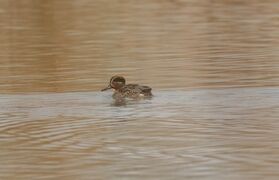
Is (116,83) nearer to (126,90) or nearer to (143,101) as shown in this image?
(126,90)

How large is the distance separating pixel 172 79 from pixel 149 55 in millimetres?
3510

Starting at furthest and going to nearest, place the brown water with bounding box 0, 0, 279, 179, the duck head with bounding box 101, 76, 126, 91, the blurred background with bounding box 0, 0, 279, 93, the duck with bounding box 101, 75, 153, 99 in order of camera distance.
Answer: the blurred background with bounding box 0, 0, 279, 93 < the duck head with bounding box 101, 76, 126, 91 < the duck with bounding box 101, 75, 153, 99 < the brown water with bounding box 0, 0, 279, 179

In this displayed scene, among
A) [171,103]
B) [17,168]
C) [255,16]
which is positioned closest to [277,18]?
[255,16]

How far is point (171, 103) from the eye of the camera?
14.6 m

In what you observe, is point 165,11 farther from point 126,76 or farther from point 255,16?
point 126,76

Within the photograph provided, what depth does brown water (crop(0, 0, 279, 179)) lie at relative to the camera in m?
11.0

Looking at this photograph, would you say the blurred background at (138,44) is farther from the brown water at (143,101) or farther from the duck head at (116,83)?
the duck head at (116,83)

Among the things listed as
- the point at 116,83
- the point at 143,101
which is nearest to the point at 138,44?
the point at 116,83

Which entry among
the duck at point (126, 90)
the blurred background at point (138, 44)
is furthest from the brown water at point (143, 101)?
the duck at point (126, 90)

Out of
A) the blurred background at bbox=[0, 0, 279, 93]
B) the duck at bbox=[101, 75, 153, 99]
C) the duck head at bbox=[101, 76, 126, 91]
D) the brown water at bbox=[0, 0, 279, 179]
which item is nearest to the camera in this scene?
the brown water at bbox=[0, 0, 279, 179]

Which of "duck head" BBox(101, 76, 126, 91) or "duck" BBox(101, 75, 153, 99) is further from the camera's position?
"duck head" BBox(101, 76, 126, 91)

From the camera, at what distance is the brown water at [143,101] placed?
36.2 ft

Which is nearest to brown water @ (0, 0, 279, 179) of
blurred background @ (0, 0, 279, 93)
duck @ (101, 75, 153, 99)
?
blurred background @ (0, 0, 279, 93)

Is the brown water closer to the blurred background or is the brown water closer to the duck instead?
the blurred background
